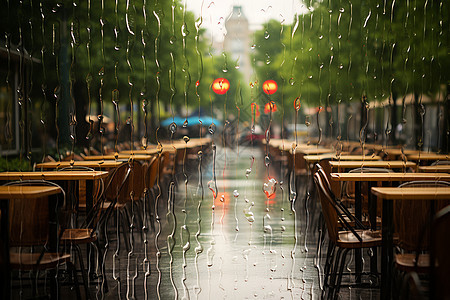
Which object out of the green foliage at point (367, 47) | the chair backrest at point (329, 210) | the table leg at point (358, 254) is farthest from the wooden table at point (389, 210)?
the green foliage at point (367, 47)

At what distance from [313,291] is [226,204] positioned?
4708mm

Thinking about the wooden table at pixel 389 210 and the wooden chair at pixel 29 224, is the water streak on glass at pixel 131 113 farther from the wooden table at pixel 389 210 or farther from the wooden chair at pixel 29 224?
the wooden table at pixel 389 210

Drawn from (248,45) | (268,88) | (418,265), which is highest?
(248,45)

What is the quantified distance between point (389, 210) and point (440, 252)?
1.29m

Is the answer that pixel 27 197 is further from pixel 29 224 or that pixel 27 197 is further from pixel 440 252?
pixel 440 252

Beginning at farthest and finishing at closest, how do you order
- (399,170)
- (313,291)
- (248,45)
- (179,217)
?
(179,217) → (399,170) → (248,45) → (313,291)

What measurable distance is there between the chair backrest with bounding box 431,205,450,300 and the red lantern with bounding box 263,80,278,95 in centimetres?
289

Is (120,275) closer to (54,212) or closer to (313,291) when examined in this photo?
(54,212)

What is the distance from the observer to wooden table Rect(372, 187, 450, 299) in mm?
3434

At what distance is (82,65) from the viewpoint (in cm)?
1070

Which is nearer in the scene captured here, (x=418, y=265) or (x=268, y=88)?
(x=418, y=265)

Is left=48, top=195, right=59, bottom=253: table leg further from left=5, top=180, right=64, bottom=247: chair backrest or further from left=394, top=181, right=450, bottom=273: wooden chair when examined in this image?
left=394, top=181, right=450, bottom=273: wooden chair

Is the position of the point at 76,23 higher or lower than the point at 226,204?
higher

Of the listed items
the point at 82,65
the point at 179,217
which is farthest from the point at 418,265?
the point at 82,65
